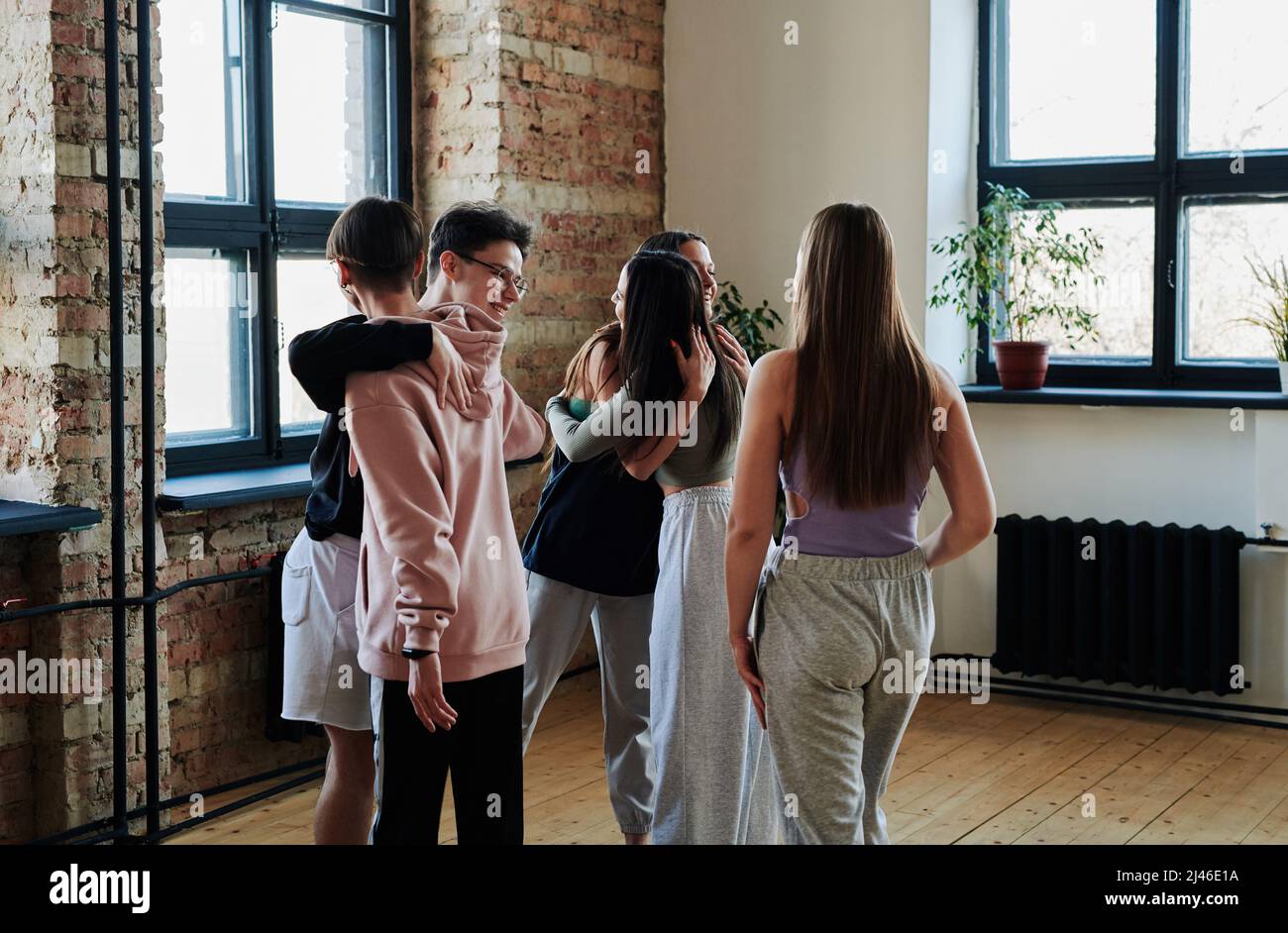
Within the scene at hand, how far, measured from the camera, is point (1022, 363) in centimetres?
510

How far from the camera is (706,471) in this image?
2900 mm

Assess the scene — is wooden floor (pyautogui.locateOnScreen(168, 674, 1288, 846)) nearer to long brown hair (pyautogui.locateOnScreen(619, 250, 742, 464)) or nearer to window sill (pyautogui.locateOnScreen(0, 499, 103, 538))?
window sill (pyautogui.locateOnScreen(0, 499, 103, 538))

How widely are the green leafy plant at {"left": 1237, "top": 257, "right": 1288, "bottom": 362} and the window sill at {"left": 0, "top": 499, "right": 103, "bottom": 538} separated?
372 cm

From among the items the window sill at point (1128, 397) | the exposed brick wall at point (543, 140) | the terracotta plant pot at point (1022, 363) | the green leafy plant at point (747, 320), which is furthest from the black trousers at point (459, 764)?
the terracotta plant pot at point (1022, 363)

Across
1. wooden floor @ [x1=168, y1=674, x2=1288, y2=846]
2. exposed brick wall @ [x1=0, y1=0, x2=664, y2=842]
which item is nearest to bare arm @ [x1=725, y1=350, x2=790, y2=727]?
wooden floor @ [x1=168, y1=674, x2=1288, y2=846]

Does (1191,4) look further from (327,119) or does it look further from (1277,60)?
(327,119)

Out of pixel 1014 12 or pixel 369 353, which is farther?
pixel 1014 12

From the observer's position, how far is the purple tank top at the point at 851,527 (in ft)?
7.54

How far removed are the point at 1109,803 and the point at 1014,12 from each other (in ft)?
9.63

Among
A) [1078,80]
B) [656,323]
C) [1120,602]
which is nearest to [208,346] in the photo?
[656,323]

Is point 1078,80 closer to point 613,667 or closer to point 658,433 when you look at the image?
point 658,433

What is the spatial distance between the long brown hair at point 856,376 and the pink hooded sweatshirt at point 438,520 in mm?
512
